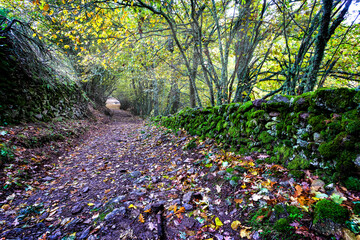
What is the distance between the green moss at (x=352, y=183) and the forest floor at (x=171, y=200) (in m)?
0.07

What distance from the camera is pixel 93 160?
17.2 ft

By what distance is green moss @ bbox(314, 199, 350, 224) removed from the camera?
1.42m

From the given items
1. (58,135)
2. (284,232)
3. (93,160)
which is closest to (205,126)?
(284,232)

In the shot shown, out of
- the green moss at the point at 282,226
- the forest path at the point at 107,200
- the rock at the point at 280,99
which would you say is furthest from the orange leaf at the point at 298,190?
the rock at the point at 280,99

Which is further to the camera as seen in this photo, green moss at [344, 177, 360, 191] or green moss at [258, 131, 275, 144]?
green moss at [258, 131, 275, 144]

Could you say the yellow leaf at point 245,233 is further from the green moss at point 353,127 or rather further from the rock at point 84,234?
the rock at point 84,234

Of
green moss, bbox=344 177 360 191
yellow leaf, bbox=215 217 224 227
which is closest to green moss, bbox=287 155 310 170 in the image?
green moss, bbox=344 177 360 191

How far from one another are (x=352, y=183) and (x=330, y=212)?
54cm

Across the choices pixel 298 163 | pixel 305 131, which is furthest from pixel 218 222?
pixel 305 131

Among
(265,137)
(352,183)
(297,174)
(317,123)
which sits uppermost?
(317,123)

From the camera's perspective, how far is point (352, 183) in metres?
1.69

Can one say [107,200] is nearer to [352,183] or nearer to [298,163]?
[298,163]

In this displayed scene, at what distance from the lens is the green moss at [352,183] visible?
1660mm

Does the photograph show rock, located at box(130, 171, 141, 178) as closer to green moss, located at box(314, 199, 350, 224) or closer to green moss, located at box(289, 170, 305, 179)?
green moss, located at box(289, 170, 305, 179)
